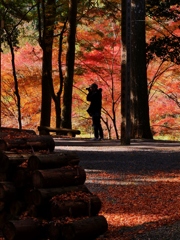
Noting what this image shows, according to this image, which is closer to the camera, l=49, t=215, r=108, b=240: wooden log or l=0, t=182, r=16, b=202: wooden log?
l=49, t=215, r=108, b=240: wooden log

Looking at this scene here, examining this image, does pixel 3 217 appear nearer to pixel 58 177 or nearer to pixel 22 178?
pixel 22 178

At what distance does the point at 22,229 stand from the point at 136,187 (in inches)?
142

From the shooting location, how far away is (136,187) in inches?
373

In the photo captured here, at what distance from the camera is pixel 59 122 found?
24328mm

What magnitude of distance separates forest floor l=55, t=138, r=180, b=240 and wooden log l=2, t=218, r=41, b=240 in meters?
0.82

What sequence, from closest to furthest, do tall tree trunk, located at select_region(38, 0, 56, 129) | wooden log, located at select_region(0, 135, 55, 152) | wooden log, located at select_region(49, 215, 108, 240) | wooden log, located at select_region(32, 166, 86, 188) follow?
wooden log, located at select_region(49, 215, 108, 240) → wooden log, located at select_region(32, 166, 86, 188) → wooden log, located at select_region(0, 135, 55, 152) → tall tree trunk, located at select_region(38, 0, 56, 129)

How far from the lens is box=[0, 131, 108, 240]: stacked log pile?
6.24 meters

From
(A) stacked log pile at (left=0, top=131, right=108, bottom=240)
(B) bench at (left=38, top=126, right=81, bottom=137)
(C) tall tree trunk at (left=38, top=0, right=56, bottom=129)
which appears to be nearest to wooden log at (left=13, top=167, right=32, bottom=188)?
(A) stacked log pile at (left=0, top=131, right=108, bottom=240)

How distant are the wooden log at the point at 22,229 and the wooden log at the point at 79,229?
199mm

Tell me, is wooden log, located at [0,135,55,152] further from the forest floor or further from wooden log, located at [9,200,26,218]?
the forest floor

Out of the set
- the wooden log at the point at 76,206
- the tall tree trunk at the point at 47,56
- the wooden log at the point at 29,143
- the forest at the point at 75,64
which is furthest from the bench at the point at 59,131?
the wooden log at the point at 76,206

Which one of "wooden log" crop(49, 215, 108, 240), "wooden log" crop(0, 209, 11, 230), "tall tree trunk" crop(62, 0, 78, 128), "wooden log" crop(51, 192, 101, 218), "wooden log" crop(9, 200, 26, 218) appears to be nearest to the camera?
"wooden log" crop(49, 215, 108, 240)

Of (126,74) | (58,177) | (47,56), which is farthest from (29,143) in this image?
(47,56)

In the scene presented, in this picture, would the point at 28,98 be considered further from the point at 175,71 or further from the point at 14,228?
the point at 14,228
